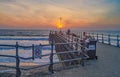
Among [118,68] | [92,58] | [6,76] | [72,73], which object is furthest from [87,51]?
[6,76]

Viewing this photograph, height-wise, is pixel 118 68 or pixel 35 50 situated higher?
pixel 35 50

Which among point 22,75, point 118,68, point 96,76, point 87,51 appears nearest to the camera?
point 96,76

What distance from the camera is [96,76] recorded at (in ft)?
25.7

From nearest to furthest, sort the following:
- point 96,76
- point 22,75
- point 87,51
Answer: point 96,76 < point 22,75 < point 87,51

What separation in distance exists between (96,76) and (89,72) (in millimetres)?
725

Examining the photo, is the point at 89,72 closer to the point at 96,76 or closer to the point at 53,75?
the point at 96,76

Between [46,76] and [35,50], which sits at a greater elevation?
[35,50]

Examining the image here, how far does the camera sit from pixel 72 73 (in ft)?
27.5

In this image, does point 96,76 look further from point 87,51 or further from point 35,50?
point 87,51

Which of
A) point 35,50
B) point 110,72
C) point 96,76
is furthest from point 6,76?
point 110,72

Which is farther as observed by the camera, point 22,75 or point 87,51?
point 87,51

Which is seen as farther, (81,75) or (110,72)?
(110,72)

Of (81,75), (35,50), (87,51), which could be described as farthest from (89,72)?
(87,51)

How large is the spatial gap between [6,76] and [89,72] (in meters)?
3.89
